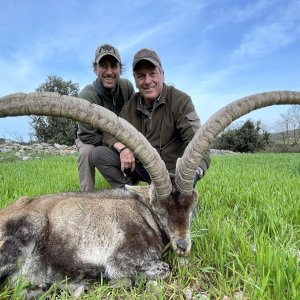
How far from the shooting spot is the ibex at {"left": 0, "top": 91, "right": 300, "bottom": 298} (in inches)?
155

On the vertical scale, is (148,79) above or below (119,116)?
above

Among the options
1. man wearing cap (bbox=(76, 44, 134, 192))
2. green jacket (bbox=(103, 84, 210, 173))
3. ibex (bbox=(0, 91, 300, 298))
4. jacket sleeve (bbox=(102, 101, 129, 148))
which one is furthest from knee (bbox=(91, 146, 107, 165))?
ibex (bbox=(0, 91, 300, 298))

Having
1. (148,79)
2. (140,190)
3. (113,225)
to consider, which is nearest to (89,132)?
(148,79)

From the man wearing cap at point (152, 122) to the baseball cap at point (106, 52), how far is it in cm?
99

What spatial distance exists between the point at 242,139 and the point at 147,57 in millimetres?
40678

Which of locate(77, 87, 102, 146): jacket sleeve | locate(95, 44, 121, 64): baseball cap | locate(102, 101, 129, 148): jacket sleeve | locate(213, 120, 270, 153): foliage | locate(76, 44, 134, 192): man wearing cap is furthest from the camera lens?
locate(213, 120, 270, 153): foliage

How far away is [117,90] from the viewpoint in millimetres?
7691

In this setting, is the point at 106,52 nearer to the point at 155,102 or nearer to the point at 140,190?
the point at 155,102

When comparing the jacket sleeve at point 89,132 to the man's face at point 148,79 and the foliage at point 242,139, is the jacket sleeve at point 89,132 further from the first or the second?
the foliage at point 242,139

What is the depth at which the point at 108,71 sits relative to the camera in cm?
741

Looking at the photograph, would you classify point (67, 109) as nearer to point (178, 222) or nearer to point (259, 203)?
point (178, 222)

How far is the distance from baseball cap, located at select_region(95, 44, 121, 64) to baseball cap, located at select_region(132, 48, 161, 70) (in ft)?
3.64

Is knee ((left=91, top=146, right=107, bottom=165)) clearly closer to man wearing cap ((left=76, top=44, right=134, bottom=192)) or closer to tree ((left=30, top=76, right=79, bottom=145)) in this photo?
man wearing cap ((left=76, top=44, right=134, bottom=192))

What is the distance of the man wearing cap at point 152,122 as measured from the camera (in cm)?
629
